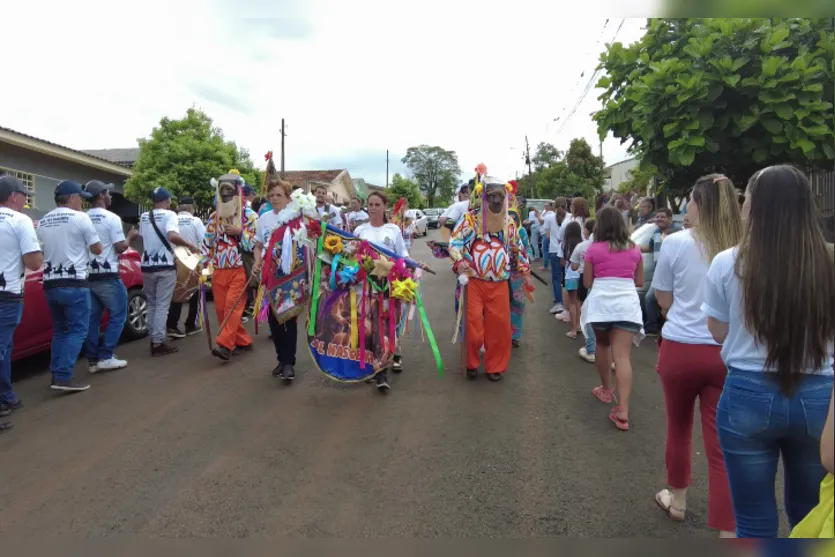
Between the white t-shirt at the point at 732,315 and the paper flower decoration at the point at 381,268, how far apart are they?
3.06 metres

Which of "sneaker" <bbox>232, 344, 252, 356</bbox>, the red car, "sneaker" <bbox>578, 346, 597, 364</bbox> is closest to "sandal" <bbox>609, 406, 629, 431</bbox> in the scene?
"sneaker" <bbox>578, 346, 597, 364</bbox>

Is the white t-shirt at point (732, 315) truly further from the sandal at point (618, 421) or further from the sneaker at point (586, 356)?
the sneaker at point (586, 356)

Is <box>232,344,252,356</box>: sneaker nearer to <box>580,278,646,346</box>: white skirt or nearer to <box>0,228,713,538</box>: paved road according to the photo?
<box>0,228,713,538</box>: paved road

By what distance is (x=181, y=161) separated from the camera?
56.2 ft

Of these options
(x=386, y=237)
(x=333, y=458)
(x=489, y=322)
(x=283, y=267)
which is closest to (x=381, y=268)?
(x=386, y=237)

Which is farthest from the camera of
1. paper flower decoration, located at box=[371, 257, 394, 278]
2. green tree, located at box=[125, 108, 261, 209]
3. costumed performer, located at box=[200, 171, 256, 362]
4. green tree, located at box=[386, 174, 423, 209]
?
green tree, located at box=[386, 174, 423, 209]

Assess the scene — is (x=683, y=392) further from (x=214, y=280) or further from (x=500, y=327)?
(x=214, y=280)

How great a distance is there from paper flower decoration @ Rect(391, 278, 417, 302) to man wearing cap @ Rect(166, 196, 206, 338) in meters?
2.98

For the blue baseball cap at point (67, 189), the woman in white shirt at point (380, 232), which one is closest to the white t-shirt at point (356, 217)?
the woman in white shirt at point (380, 232)

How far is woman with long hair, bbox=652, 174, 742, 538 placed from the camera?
259 cm

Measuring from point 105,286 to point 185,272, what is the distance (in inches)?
46.8

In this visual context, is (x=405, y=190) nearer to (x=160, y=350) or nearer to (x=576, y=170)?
(x=576, y=170)

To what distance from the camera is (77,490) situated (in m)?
3.23

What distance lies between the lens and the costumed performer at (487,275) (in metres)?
5.25
